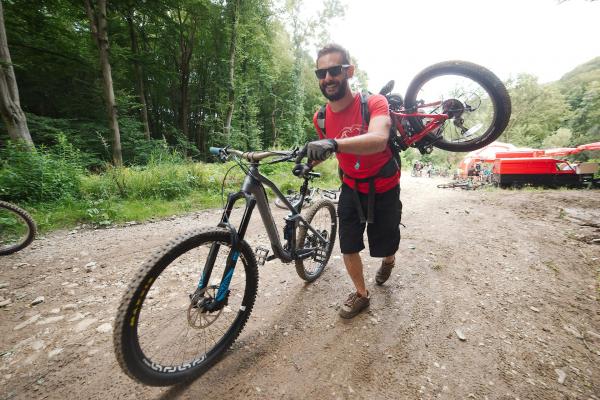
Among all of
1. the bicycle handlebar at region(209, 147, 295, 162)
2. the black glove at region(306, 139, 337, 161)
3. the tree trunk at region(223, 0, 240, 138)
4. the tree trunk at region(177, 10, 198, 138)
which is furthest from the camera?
the tree trunk at region(177, 10, 198, 138)

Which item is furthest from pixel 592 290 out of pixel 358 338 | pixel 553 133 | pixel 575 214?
pixel 553 133

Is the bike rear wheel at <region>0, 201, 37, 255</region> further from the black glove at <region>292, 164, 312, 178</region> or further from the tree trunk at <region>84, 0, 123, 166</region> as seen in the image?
the tree trunk at <region>84, 0, 123, 166</region>

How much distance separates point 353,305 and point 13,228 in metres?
5.69

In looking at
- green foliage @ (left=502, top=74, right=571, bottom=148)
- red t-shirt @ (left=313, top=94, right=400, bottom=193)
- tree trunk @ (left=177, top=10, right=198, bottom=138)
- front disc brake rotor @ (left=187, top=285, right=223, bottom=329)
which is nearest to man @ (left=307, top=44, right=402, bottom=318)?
red t-shirt @ (left=313, top=94, right=400, bottom=193)

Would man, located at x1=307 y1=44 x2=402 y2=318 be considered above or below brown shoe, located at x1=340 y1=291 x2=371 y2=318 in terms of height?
above

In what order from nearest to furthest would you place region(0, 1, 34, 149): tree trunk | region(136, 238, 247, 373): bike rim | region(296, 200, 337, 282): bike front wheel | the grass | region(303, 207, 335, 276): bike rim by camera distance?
region(136, 238, 247, 373): bike rim
region(296, 200, 337, 282): bike front wheel
region(303, 207, 335, 276): bike rim
the grass
region(0, 1, 34, 149): tree trunk

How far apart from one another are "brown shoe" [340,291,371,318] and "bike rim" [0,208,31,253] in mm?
5131

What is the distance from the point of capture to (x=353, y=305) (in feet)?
8.32

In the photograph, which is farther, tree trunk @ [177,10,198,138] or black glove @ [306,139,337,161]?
tree trunk @ [177,10,198,138]

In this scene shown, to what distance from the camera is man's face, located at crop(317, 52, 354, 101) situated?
2.04 m

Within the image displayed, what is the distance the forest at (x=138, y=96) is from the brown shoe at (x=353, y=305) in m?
5.05

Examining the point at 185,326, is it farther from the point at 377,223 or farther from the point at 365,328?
the point at 377,223

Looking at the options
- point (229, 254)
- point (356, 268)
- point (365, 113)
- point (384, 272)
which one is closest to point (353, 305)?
point (356, 268)

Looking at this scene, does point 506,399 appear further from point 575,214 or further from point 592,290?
point 575,214
